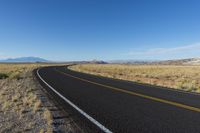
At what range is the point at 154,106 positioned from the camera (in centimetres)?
862

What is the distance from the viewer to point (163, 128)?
580 cm

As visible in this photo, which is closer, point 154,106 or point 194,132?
point 194,132

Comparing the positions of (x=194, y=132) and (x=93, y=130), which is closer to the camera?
(x=194, y=132)

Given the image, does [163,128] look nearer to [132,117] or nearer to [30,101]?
[132,117]

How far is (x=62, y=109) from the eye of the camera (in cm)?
893

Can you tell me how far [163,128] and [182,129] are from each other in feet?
1.45

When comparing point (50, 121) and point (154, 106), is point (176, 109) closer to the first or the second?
point (154, 106)

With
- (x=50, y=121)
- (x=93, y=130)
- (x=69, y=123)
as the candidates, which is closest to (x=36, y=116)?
(x=50, y=121)

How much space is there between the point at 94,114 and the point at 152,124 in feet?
7.12

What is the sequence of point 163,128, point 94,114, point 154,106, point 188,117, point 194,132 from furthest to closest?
point 154,106 < point 94,114 < point 188,117 < point 163,128 < point 194,132

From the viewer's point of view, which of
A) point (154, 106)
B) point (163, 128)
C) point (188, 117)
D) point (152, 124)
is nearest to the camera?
point (163, 128)

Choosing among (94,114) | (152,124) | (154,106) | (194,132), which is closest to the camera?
(194,132)

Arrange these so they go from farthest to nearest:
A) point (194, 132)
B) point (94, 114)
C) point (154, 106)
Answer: point (154, 106) < point (94, 114) < point (194, 132)

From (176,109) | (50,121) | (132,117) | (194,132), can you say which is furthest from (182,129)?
(50,121)
